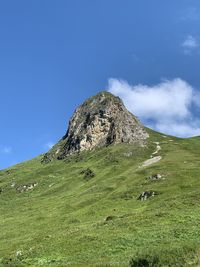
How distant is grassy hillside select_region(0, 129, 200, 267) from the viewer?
131 ft

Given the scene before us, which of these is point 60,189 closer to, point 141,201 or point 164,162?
point 164,162

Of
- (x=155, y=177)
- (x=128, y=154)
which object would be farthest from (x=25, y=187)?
(x=155, y=177)

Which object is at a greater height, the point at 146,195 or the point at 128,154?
the point at 128,154

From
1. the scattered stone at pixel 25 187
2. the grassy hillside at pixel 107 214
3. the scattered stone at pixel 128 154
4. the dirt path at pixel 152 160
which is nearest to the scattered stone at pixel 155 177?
the grassy hillside at pixel 107 214

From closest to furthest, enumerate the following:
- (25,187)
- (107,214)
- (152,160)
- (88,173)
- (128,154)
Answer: (107,214) < (88,173) < (152,160) < (25,187) < (128,154)

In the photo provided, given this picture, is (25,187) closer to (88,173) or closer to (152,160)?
(88,173)

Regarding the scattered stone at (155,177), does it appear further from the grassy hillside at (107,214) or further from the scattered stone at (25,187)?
the scattered stone at (25,187)

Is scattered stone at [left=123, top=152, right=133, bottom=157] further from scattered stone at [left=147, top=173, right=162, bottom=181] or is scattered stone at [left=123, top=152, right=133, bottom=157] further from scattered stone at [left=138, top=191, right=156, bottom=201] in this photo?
scattered stone at [left=138, top=191, right=156, bottom=201]

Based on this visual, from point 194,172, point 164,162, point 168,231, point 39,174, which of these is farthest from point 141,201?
point 39,174

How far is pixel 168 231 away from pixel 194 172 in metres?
89.8

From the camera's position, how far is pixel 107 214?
3868 inches

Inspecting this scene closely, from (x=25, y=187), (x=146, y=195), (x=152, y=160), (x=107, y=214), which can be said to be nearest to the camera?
(x=107, y=214)

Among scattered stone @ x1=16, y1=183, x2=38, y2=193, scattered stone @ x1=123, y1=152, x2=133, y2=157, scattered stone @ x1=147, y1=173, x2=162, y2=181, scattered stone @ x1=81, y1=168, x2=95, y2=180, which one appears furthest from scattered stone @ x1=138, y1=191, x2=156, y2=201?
scattered stone @ x1=123, y1=152, x2=133, y2=157

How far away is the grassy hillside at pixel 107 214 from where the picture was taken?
40000mm
